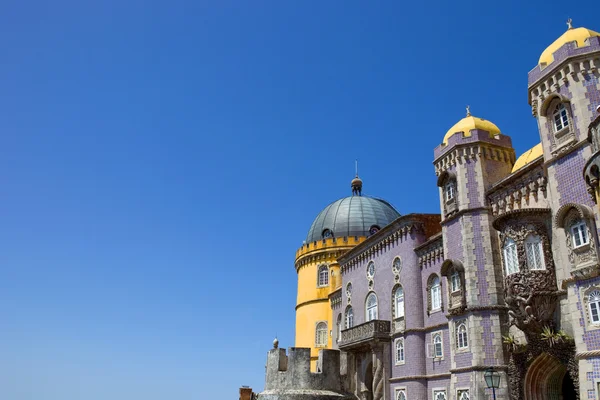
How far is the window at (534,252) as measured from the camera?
72.0 feet

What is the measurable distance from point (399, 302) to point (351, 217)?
60.3 ft

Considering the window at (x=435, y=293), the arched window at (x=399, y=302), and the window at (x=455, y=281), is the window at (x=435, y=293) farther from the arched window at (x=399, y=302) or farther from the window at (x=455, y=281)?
the arched window at (x=399, y=302)

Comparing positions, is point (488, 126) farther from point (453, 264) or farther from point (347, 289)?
point (347, 289)

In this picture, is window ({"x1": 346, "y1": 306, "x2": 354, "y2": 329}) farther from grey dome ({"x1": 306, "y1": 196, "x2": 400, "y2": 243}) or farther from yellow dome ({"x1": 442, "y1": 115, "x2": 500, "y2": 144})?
yellow dome ({"x1": 442, "y1": 115, "x2": 500, "y2": 144})

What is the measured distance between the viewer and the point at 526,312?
2166 cm

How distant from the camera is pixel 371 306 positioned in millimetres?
36844

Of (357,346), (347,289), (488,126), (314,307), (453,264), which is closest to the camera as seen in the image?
(453,264)

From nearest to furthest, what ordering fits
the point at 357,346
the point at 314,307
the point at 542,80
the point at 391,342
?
the point at 542,80 → the point at 391,342 → the point at 357,346 → the point at 314,307

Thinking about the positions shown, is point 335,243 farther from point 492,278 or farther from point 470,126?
point 492,278

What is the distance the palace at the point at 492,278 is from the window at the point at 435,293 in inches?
2.8

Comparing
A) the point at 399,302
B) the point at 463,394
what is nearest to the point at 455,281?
the point at 463,394

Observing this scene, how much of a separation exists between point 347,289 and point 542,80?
22113 millimetres

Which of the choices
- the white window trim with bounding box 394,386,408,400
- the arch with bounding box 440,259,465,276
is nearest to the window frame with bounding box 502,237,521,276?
the arch with bounding box 440,259,465,276

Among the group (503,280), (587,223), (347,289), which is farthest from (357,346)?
(587,223)
